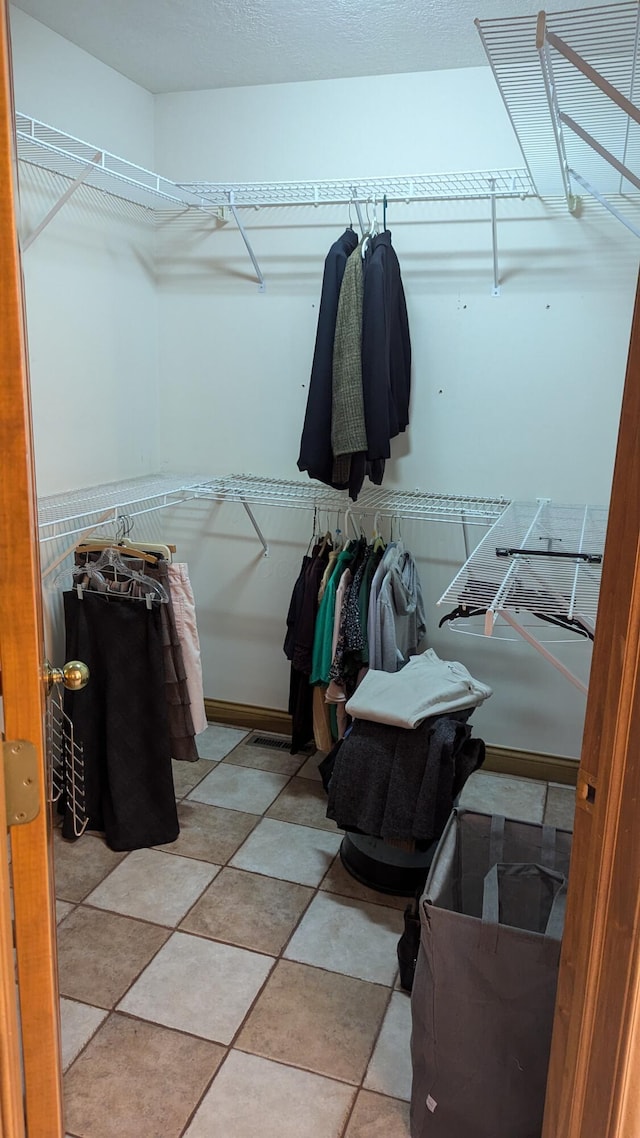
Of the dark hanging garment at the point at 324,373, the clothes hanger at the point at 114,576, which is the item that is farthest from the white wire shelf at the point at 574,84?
the clothes hanger at the point at 114,576

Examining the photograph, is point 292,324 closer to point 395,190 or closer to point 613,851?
point 395,190

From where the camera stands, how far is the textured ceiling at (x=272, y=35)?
2322 millimetres

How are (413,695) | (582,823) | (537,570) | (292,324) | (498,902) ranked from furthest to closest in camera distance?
(292,324)
(413,695)
(537,570)
(498,902)
(582,823)

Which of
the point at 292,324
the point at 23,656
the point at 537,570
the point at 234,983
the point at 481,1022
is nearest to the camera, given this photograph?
the point at 23,656

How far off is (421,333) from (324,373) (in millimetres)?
483

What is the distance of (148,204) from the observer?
3.19 meters

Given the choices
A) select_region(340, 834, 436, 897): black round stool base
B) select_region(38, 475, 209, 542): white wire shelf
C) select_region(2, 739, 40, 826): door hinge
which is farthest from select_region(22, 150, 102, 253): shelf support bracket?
select_region(340, 834, 436, 897): black round stool base

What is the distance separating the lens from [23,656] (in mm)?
908

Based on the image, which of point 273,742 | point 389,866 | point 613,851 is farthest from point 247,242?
point 613,851

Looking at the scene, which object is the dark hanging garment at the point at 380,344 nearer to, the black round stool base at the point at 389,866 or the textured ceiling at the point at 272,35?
the textured ceiling at the point at 272,35

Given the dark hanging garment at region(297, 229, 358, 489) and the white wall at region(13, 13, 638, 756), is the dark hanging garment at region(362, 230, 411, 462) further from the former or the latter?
the white wall at region(13, 13, 638, 756)

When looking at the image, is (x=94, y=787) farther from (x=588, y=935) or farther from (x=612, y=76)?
(x=612, y=76)

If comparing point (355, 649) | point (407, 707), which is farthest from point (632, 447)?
point (355, 649)

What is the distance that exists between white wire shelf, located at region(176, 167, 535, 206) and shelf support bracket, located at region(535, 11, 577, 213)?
0.14m
